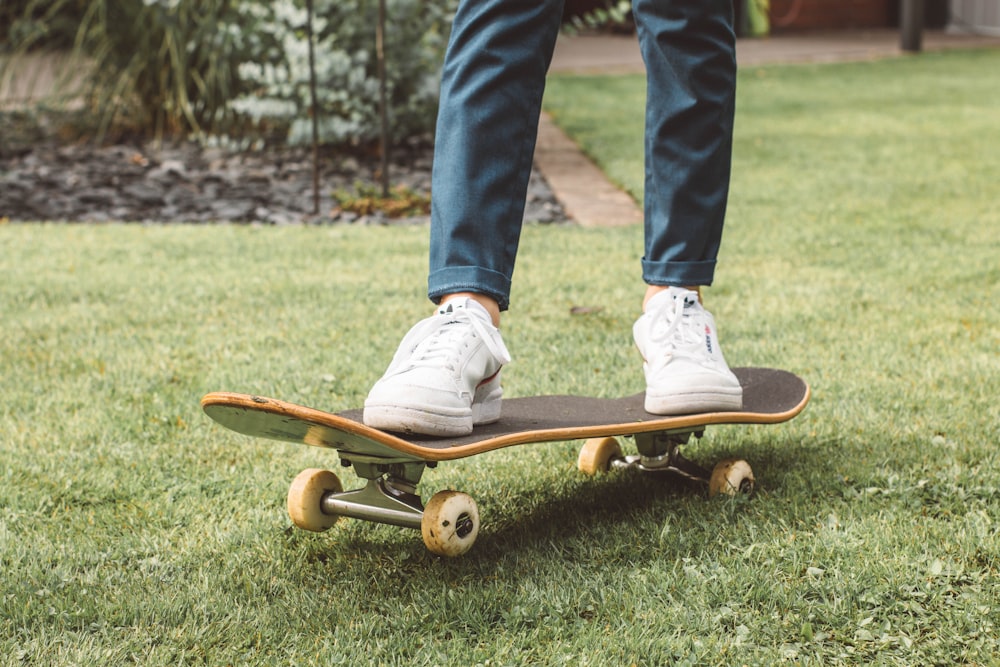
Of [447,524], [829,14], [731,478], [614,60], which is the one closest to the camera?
[447,524]

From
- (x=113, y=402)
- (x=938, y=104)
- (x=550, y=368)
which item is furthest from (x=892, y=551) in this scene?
(x=938, y=104)

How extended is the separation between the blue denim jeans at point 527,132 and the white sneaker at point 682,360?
0.16ft

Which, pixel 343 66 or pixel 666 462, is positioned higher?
pixel 343 66

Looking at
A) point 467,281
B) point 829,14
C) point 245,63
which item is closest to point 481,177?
point 467,281

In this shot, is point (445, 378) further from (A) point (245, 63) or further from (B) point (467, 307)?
(A) point (245, 63)

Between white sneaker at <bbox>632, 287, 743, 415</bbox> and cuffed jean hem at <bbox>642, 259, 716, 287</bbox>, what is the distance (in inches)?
0.6

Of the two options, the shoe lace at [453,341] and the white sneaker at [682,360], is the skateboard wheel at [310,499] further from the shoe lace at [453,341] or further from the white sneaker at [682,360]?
the white sneaker at [682,360]

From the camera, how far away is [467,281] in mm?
1537

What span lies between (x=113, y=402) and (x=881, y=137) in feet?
15.4

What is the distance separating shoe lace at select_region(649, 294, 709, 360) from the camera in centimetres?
170

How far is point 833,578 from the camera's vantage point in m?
1.38

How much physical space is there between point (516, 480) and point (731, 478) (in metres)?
0.33

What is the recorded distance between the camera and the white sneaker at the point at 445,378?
1.43 metres

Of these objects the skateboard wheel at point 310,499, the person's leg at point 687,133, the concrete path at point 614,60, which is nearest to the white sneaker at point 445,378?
the skateboard wheel at point 310,499
